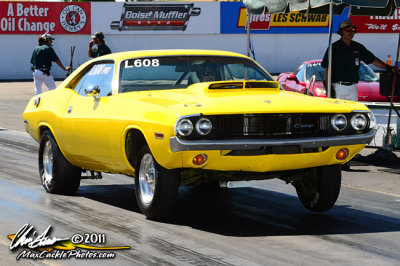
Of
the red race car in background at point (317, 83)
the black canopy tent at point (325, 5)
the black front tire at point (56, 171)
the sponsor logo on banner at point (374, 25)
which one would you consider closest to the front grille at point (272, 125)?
the black front tire at point (56, 171)

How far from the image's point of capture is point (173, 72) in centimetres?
852

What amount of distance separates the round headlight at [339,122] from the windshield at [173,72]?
5.03 feet

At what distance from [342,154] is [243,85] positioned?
1.14 m

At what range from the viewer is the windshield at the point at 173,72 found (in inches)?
332

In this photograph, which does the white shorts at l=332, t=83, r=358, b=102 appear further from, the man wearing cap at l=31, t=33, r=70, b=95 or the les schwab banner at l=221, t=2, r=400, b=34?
the les schwab banner at l=221, t=2, r=400, b=34

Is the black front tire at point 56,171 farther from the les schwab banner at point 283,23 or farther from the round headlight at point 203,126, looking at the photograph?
the les schwab banner at point 283,23

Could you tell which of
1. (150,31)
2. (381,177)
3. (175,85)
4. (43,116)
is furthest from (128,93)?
(150,31)

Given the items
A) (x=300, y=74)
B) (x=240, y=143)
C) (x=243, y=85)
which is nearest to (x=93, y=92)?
(x=243, y=85)

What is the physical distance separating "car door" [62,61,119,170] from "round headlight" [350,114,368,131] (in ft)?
7.04

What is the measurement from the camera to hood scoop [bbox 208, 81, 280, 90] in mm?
7811

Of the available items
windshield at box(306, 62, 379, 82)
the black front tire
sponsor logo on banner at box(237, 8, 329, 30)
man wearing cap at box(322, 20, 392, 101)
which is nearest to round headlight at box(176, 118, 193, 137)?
the black front tire

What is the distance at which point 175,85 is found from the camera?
8.42m

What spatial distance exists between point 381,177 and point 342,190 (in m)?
1.33

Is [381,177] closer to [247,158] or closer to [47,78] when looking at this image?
[247,158]
